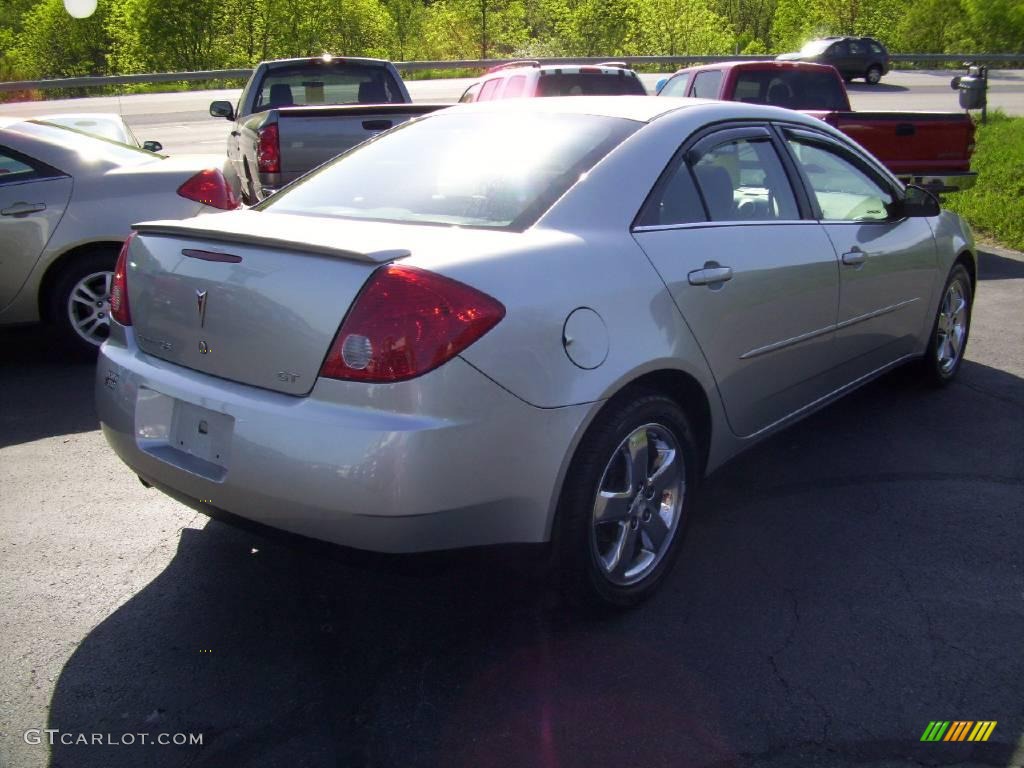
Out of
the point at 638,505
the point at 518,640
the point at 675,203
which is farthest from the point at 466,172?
the point at 518,640

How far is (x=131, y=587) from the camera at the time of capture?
11.4ft

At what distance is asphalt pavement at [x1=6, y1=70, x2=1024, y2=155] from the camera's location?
23.1 m

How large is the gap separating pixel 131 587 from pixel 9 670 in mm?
548

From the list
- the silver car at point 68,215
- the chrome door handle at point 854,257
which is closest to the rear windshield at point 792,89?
the silver car at point 68,215

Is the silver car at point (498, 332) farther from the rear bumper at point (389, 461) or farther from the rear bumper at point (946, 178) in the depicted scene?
the rear bumper at point (946, 178)

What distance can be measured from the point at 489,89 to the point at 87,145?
699 centimetres

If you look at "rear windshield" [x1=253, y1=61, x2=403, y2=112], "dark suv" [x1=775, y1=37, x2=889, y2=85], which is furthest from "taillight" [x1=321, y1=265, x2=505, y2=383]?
"dark suv" [x1=775, y1=37, x2=889, y2=85]

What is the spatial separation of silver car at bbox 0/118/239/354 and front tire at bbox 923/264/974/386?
15.0 ft

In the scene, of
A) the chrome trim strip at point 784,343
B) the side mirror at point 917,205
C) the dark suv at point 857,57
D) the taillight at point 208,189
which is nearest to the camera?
the chrome trim strip at point 784,343

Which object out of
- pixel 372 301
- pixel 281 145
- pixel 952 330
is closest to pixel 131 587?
pixel 372 301

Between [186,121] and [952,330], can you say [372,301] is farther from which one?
[186,121]

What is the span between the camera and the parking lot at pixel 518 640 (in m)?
2.66

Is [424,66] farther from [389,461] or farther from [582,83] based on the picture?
[389,461]

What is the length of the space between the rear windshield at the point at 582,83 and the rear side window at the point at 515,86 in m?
0.31
